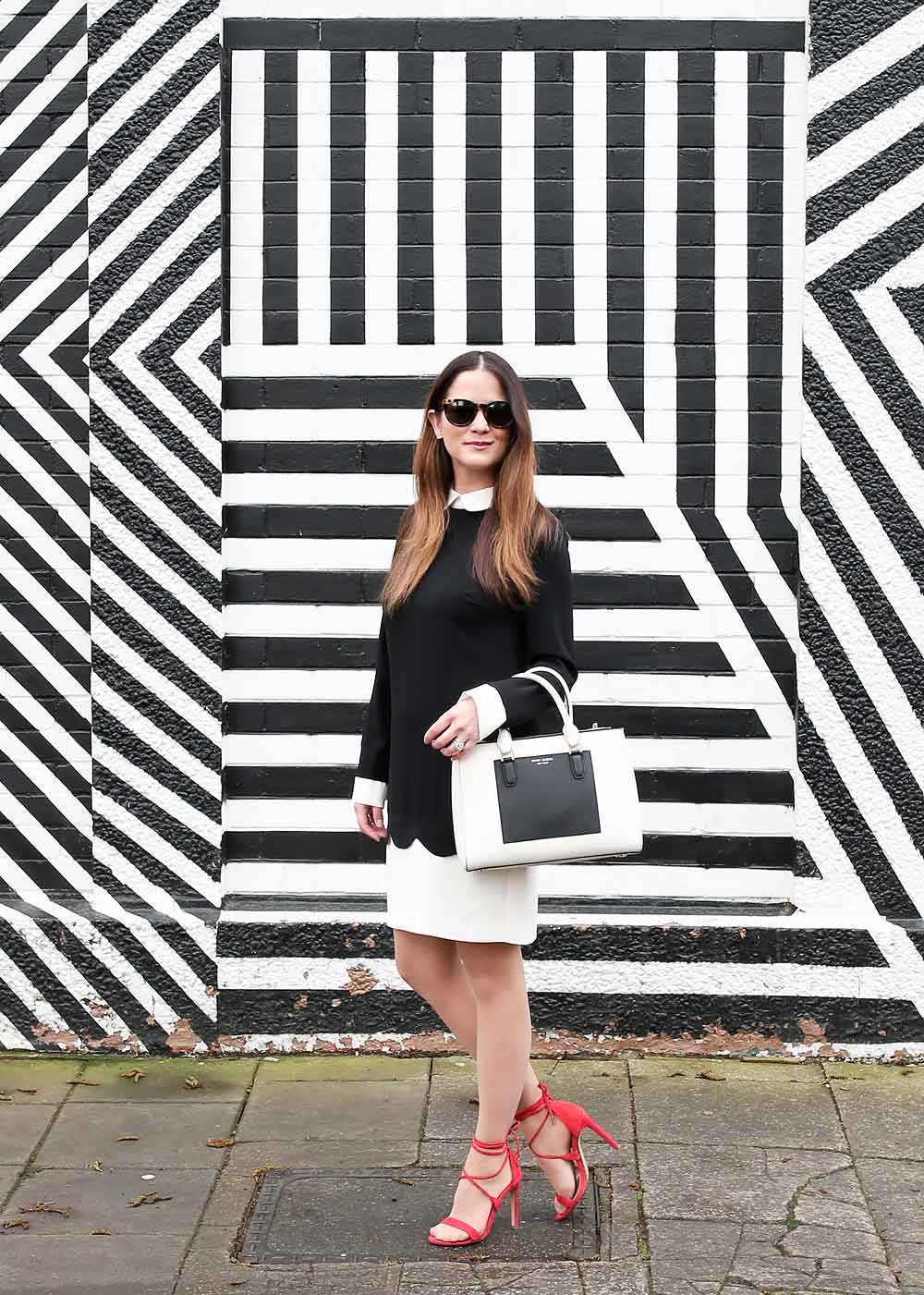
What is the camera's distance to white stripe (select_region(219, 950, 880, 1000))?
17.9 ft

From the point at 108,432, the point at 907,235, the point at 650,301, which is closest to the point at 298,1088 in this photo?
the point at 108,432

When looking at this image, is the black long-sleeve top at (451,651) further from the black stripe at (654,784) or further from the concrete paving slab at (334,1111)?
the black stripe at (654,784)

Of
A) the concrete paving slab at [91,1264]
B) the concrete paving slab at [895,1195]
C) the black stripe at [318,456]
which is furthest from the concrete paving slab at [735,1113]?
the black stripe at [318,456]

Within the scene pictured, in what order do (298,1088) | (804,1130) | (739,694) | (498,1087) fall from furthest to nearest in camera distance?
1. (739,694)
2. (298,1088)
3. (804,1130)
4. (498,1087)

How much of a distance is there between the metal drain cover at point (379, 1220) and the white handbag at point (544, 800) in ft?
3.39

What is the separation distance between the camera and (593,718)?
560 centimetres

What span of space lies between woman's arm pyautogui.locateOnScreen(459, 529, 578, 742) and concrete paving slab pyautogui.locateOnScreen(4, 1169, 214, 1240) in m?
1.61

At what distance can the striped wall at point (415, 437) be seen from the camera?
5.43m

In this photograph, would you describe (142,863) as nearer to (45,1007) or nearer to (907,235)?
(45,1007)

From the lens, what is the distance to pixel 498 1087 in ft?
13.2

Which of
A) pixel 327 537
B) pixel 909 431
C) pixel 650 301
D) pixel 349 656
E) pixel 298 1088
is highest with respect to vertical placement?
pixel 650 301

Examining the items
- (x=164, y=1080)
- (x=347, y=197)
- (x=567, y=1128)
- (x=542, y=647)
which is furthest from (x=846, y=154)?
(x=164, y=1080)

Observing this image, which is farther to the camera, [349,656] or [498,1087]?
[349,656]

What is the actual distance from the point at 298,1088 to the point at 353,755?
1141 mm
